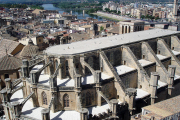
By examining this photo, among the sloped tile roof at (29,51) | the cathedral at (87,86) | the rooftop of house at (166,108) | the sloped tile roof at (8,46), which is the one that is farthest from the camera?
the sloped tile roof at (8,46)

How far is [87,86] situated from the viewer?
2430 cm

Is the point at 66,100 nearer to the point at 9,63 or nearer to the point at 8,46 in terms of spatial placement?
the point at 9,63

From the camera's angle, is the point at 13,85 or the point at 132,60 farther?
the point at 132,60

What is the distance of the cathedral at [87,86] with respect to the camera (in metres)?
23.3

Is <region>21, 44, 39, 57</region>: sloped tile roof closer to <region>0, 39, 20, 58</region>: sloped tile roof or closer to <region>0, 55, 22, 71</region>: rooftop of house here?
<region>0, 39, 20, 58</region>: sloped tile roof

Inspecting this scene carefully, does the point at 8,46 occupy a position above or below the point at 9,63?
above

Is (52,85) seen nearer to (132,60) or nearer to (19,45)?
(132,60)

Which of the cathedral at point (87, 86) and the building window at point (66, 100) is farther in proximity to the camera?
the building window at point (66, 100)

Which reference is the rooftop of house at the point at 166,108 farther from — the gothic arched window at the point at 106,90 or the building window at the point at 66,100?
the building window at the point at 66,100

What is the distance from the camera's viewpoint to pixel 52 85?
23156 mm

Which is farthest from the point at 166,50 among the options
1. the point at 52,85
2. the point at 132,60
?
the point at 52,85

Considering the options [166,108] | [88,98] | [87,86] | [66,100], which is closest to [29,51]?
[66,100]

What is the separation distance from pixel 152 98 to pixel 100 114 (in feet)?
29.4

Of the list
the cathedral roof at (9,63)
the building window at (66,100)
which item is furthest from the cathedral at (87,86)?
the cathedral roof at (9,63)
